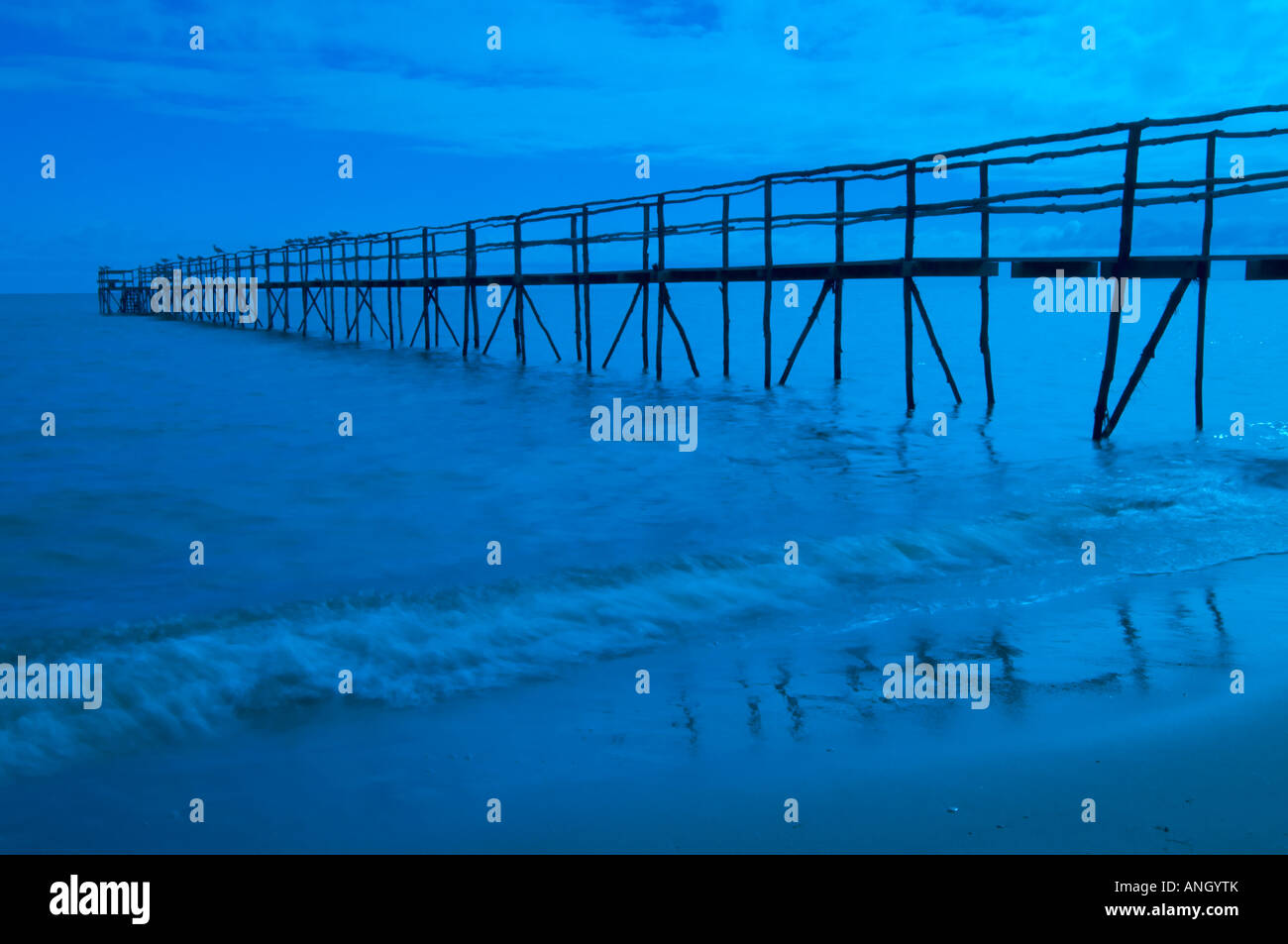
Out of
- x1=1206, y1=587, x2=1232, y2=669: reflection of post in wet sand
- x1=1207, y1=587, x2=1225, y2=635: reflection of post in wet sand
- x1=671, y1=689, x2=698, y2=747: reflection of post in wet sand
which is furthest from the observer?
x1=1207, y1=587, x2=1225, y2=635: reflection of post in wet sand

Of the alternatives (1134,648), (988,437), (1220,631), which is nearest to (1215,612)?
(1220,631)

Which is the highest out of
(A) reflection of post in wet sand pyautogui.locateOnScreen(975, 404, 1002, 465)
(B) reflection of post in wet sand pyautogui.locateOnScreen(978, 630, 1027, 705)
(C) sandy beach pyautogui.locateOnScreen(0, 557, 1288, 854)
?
(A) reflection of post in wet sand pyautogui.locateOnScreen(975, 404, 1002, 465)

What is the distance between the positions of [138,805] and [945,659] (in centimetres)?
322

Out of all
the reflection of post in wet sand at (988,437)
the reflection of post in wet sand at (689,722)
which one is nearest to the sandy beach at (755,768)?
the reflection of post in wet sand at (689,722)

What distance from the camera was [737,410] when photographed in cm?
1533

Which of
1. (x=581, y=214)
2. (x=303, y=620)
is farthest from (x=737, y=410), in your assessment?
(x=303, y=620)

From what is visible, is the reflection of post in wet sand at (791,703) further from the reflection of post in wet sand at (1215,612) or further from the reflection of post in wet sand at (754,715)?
the reflection of post in wet sand at (1215,612)

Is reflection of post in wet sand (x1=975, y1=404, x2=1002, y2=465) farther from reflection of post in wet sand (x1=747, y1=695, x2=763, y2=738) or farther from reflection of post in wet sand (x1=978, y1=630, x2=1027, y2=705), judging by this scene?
reflection of post in wet sand (x1=747, y1=695, x2=763, y2=738)

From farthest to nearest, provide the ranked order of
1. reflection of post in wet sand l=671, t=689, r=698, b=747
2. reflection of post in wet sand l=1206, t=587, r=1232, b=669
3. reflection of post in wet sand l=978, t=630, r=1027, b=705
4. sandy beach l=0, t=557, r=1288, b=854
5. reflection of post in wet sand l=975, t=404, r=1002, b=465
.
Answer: reflection of post in wet sand l=975, t=404, r=1002, b=465 < reflection of post in wet sand l=1206, t=587, r=1232, b=669 < reflection of post in wet sand l=978, t=630, r=1027, b=705 < reflection of post in wet sand l=671, t=689, r=698, b=747 < sandy beach l=0, t=557, r=1288, b=854

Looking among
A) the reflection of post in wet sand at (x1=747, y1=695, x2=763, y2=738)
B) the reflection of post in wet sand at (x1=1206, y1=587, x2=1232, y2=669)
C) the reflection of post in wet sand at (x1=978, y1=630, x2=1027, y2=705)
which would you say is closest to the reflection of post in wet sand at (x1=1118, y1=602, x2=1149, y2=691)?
the reflection of post in wet sand at (x1=1206, y1=587, x2=1232, y2=669)

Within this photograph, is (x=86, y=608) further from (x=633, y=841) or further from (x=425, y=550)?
(x=633, y=841)

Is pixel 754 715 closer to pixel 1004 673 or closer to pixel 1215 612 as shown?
pixel 1004 673

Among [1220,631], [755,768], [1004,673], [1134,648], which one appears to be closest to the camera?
[755,768]
